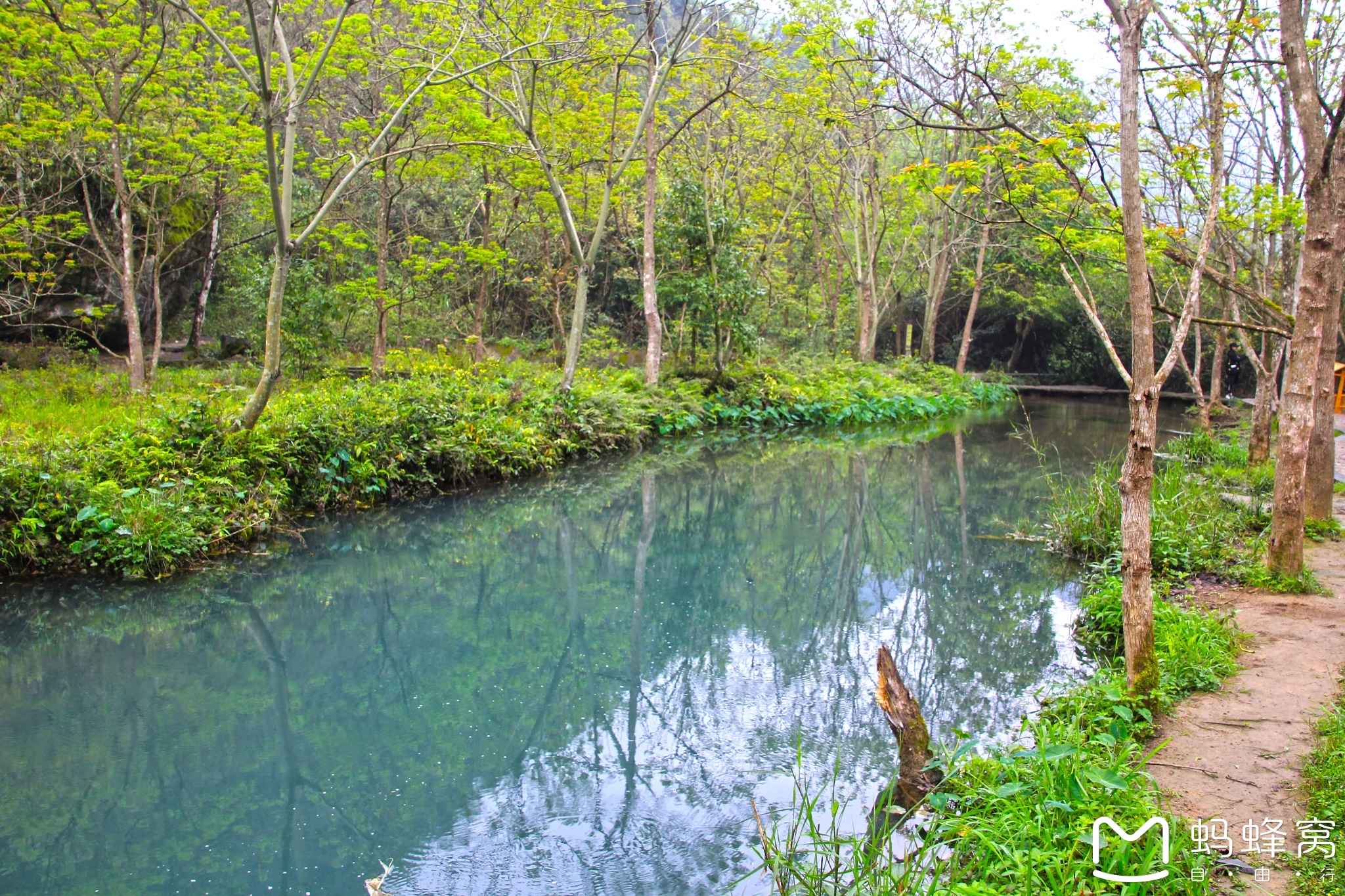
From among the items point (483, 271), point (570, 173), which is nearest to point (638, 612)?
point (483, 271)

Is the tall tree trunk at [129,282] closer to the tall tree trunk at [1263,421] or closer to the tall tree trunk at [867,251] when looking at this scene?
the tall tree trunk at [1263,421]

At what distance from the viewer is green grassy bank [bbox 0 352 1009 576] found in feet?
20.3

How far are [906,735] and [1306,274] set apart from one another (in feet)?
13.1

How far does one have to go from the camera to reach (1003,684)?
191 inches

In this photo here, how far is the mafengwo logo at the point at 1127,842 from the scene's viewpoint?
236 centimetres

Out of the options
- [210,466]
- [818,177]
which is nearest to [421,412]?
[210,466]

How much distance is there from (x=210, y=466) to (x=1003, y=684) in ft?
20.3

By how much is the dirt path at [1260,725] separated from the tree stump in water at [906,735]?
824 mm

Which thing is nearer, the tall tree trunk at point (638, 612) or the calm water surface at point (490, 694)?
the calm water surface at point (490, 694)

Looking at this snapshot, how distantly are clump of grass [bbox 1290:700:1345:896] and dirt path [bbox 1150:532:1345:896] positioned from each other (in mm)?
46

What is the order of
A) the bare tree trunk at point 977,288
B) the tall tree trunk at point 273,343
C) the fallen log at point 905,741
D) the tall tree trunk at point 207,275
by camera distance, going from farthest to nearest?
the bare tree trunk at point 977,288 < the tall tree trunk at point 207,275 < the tall tree trunk at point 273,343 < the fallen log at point 905,741

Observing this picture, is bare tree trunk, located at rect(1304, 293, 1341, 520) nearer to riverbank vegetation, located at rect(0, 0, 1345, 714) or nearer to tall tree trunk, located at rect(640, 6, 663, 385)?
riverbank vegetation, located at rect(0, 0, 1345, 714)

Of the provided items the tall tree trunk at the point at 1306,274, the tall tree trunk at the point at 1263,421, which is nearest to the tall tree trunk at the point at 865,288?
the tall tree trunk at the point at 1263,421

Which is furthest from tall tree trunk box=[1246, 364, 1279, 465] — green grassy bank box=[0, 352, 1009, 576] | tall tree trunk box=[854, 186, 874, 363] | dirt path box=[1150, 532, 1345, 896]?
tall tree trunk box=[854, 186, 874, 363]
